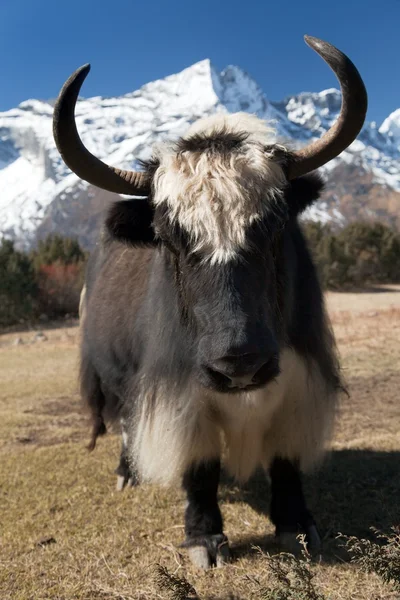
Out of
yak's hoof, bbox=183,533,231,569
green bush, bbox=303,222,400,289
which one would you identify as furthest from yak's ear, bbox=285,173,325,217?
green bush, bbox=303,222,400,289

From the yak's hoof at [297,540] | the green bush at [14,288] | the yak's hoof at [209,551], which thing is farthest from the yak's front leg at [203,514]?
the green bush at [14,288]

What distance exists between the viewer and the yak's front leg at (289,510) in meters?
3.46

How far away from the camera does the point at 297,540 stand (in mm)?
3412

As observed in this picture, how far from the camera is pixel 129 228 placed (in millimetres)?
3309

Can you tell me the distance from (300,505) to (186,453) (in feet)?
2.98

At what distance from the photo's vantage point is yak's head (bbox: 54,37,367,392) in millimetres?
2543

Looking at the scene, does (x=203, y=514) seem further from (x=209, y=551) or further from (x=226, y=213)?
(x=226, y=213)

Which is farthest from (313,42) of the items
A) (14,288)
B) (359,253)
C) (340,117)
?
(359,253)

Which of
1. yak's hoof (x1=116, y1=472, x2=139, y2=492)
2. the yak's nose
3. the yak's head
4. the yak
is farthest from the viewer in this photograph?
yak's hoof (x1=116, y1=472, x2=139, y2=492)

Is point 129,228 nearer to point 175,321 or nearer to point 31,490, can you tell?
point 175,321

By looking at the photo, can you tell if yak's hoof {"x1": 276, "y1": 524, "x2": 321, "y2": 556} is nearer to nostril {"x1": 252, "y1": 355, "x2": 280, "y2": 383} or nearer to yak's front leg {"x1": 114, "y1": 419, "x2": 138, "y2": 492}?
nostril {"x1": 252, "y1": 355, "x2": 280, "y2": 383}

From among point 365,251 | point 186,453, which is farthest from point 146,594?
point 365,251

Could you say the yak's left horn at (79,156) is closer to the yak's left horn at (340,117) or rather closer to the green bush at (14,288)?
the yak's left horn at (340,117)

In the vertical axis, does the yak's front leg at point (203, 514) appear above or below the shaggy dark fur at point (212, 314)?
below
